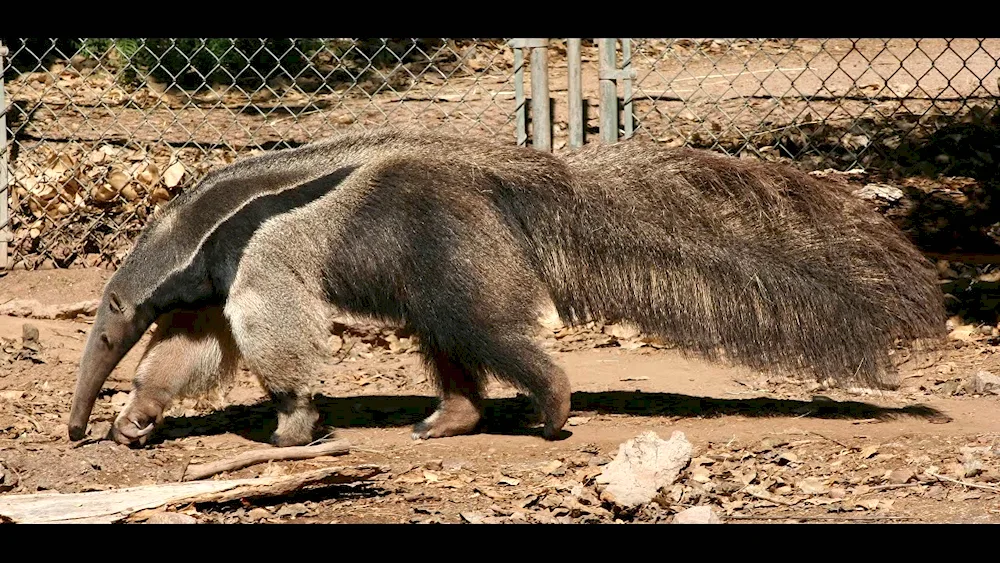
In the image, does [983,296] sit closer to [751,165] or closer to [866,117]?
[866,117]

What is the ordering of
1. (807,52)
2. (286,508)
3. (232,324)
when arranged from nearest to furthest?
(286,508) < (232,324) < (807,52)

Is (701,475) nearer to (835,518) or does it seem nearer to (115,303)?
Answer: (835,518)

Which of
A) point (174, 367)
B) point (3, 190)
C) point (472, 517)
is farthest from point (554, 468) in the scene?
point (3, 190)

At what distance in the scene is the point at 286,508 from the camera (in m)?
4.71

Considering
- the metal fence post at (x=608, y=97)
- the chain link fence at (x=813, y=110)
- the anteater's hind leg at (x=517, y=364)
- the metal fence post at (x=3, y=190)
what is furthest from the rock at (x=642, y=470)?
the metal fence post at (x=3, y=190)

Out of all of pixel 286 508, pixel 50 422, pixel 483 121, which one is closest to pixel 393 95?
pixel 483 121

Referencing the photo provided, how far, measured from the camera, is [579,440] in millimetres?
5895

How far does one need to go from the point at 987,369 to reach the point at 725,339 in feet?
7.32

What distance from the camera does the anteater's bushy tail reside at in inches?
224

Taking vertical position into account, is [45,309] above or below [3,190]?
below

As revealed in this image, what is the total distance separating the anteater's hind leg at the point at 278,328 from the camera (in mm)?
5664

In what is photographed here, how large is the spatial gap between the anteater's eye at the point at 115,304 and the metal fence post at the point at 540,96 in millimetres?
3335

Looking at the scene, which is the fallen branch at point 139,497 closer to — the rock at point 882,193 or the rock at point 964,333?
the rock at point 964,333

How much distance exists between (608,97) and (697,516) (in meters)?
4.54
